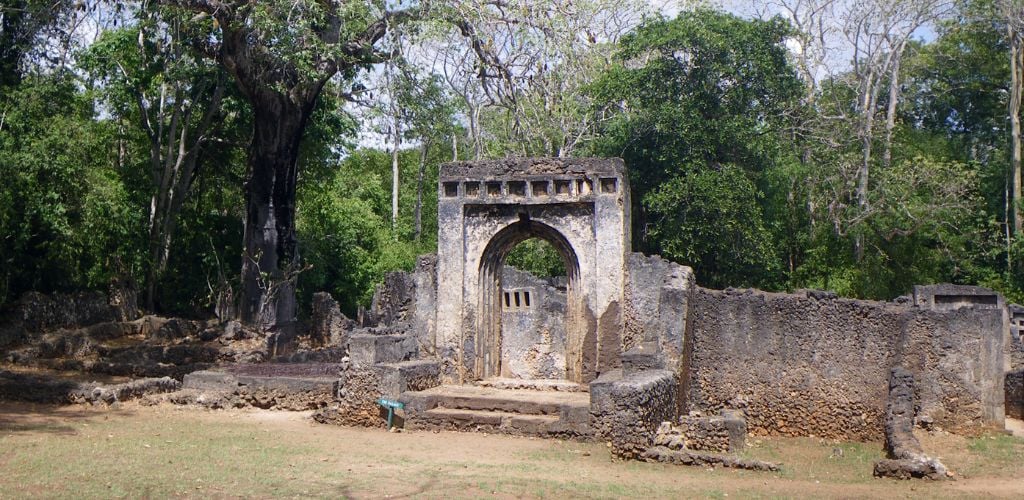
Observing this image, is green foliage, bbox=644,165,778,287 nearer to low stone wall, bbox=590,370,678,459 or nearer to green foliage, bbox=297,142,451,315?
green foliage, bbox=297,142,451,315

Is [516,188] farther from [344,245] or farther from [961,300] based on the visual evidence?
[344,245]

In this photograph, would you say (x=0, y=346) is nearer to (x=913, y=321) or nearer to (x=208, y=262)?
(x=208, y=262)

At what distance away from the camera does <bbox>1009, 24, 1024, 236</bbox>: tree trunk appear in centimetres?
3299

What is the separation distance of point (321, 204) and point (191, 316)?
630cm

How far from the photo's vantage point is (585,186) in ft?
56.4

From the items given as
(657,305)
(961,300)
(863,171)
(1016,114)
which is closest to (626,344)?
(657,305)

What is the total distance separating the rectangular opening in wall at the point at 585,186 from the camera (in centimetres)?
1715

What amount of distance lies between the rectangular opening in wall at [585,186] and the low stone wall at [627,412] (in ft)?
13.3

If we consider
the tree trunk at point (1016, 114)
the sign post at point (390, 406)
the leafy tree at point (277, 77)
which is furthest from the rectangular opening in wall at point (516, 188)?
the tree trunk at point (1016, 114)

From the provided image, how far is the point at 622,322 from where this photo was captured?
16.8 metres

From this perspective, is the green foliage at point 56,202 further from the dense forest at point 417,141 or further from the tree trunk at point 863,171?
the tree trunk at point 863,171

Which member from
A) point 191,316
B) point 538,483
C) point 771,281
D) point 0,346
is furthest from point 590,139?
point 538,483

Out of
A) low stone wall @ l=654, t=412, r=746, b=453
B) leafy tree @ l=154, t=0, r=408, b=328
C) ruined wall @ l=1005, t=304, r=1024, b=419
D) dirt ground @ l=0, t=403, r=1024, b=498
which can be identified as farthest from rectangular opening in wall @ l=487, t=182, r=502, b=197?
ruined wall @ l=1005, t=304, r=1024, b=419

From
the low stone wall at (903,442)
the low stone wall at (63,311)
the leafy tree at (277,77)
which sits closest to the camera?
the low stone wall at (903,442)
